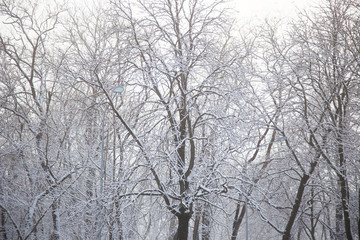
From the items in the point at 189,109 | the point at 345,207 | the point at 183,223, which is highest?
the point at 189,109

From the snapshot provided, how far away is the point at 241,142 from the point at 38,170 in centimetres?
1082

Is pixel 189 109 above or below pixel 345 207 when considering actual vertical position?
above

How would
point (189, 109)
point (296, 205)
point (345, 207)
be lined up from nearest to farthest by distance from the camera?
point (189, 109) → point (345, 207) → point (296, 205)

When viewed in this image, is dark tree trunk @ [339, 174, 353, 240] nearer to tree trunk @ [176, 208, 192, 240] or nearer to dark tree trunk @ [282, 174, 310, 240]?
dark tree trunk @ [282, 174, 310, 240]

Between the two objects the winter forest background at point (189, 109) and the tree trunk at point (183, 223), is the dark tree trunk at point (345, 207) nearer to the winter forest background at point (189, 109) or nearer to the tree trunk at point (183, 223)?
the winter forest background at point (189, 109)

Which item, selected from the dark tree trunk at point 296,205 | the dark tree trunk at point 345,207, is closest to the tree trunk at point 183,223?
the dark tree trunk at point 296,205

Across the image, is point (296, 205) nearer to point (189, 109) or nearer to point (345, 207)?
point (345, 207)

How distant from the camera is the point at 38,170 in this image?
16406mm

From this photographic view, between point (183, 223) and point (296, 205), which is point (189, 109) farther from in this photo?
point (296, 205)

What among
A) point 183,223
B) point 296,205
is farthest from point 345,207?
point 183,223

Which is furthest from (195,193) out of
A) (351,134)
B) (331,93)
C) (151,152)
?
(331,93)

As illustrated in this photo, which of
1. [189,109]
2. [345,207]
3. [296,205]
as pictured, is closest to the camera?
[189,109]

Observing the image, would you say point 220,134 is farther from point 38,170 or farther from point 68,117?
point 38,170

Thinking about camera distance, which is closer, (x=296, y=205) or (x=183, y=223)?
(x=183, y=223)
